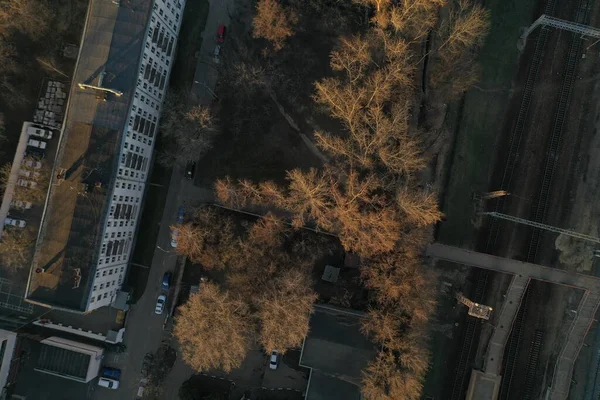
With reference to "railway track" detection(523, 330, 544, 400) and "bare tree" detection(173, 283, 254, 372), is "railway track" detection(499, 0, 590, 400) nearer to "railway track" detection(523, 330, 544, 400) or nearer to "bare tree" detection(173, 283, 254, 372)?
"railway track" detection(523, 330, 544, 400)

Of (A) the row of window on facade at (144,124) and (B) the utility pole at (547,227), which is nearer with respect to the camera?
(A) the row of window on facade at (144,124)

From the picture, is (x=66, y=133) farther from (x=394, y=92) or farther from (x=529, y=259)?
(x=529, y=259)

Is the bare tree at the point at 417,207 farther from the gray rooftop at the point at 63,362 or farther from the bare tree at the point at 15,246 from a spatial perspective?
the bare tree at the point at 15,246

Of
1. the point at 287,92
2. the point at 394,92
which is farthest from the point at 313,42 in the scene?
the point at 394,92


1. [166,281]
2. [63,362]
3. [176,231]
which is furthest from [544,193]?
[63,362]

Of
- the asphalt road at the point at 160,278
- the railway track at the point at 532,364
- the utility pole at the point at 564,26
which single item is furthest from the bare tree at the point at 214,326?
the utility pole at the point at 564,26

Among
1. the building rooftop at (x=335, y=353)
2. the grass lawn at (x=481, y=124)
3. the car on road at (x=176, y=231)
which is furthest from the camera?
the grass lawn at (x=481, y=124)
